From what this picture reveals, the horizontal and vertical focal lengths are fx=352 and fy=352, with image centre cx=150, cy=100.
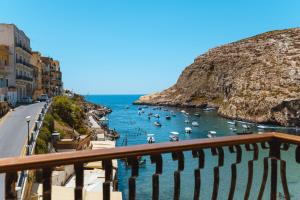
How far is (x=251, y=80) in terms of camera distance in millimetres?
104375

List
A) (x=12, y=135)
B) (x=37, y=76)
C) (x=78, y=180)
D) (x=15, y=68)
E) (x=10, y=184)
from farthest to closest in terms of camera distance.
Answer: (x=37, y=76) < (x=15, y=68) < (x=12, y=135) < (x=78, y=180) < (x=10, y=184)

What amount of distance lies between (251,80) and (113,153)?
106 m

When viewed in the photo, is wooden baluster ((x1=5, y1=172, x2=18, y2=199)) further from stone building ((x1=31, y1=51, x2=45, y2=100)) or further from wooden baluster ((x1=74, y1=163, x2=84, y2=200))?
stone building ((x1=31, y1=51, x2=45, y2=100))

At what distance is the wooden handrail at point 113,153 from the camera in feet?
8.54

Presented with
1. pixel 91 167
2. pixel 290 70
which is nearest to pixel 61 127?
pixel 91 167

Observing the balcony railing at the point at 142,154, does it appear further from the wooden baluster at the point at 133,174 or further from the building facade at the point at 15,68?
the building facade at the point at 15,68

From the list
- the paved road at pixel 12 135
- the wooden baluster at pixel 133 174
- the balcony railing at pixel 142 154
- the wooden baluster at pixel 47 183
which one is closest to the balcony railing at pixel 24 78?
the paved road at pixel 12 135

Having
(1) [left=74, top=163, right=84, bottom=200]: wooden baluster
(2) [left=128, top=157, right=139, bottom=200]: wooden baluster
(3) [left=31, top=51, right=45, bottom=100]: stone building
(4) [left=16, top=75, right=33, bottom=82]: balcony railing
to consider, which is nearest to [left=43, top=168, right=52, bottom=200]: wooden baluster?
(1) [left=74, top=163, right=84, bottom=200]: wooden baluster

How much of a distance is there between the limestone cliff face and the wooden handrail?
87.4 metres

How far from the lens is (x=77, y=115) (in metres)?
55.4

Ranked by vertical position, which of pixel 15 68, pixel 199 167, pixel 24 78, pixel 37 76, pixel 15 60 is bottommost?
pixel 199 167

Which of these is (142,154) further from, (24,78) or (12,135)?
(24,78)

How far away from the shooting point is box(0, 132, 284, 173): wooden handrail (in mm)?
2604

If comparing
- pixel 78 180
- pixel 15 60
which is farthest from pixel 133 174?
pixel 15 60
